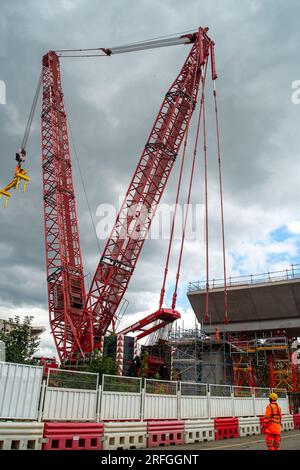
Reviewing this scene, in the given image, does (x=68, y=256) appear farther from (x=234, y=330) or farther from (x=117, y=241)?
(x=234, y=330)

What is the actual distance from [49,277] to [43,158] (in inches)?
447

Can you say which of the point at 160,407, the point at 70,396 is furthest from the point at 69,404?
the point at 160,407

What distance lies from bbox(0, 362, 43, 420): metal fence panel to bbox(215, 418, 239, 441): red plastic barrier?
7755mm

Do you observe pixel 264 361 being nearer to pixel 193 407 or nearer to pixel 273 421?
pixel 193 407

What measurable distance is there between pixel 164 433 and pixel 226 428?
3864 millimetres

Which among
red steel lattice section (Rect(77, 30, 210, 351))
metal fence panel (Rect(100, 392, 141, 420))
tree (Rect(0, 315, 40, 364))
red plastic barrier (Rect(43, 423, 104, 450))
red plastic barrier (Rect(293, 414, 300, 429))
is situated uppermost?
red steel lattice section (Rect(77, 30, 210, 351))

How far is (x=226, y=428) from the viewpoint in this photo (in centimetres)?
1576

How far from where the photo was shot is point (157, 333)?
32.1m

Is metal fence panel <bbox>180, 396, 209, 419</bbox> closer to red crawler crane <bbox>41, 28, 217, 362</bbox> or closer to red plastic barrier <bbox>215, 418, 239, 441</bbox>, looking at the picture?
red plastic barrier <bbox>215, 418, 239, 441</bbox>

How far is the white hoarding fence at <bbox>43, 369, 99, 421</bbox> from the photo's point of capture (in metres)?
11.0

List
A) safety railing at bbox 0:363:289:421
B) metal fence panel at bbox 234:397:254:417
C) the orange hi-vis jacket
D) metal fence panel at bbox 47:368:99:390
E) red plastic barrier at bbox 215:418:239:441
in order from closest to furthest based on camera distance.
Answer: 1. the orange hi-vis jacket
2. safety railing at bbox 0:363:289:421
3. metal fence panel at bbox 47:368:99:390
4. red plastic barrier at bbox 215:418:239:441
5. metal fence panel at bbox 234:397:254:417

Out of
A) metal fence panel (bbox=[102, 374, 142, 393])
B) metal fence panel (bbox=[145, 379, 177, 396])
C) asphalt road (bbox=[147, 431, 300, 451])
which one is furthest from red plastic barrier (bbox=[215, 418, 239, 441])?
metal fence panel (bbox=[102, 374, 142, 393])

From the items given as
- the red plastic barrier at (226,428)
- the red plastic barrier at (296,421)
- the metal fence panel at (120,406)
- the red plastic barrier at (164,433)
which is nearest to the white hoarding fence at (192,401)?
the red plastic barrier at (226,428)
